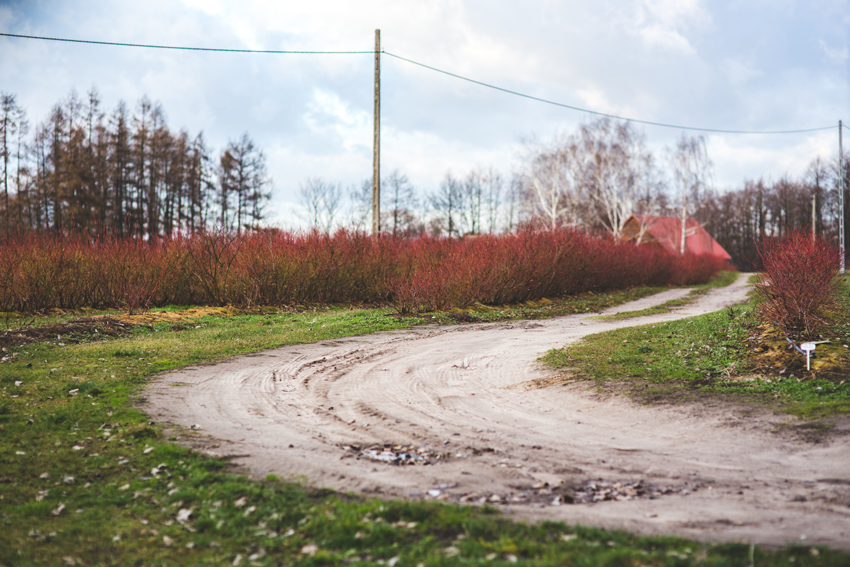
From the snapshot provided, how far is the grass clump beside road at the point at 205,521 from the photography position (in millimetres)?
3064

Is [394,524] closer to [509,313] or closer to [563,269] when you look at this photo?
[509,313]

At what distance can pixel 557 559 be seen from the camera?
9.70 ft

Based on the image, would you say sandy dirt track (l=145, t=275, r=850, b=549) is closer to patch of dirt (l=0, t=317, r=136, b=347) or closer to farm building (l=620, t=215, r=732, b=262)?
patch of dirt (l=0, t=317, r=136, b=347)

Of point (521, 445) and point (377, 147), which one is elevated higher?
point (377, 147)

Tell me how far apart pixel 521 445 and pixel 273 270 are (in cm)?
1318

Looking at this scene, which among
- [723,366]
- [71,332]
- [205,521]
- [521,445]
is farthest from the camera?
[71,332]

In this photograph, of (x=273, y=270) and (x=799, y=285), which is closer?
(x=799, y=285)

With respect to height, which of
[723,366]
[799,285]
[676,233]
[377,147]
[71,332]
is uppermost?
[377,147]

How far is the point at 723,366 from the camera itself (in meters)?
7.74

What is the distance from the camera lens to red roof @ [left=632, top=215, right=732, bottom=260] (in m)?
48.3

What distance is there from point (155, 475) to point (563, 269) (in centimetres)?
1871

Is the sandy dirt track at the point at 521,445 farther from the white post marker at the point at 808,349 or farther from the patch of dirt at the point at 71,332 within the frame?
the patch of dirt at the point at 71,332

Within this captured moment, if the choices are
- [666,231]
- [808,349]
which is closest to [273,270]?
[808,349]

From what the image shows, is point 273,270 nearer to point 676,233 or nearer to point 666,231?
point 676,233
